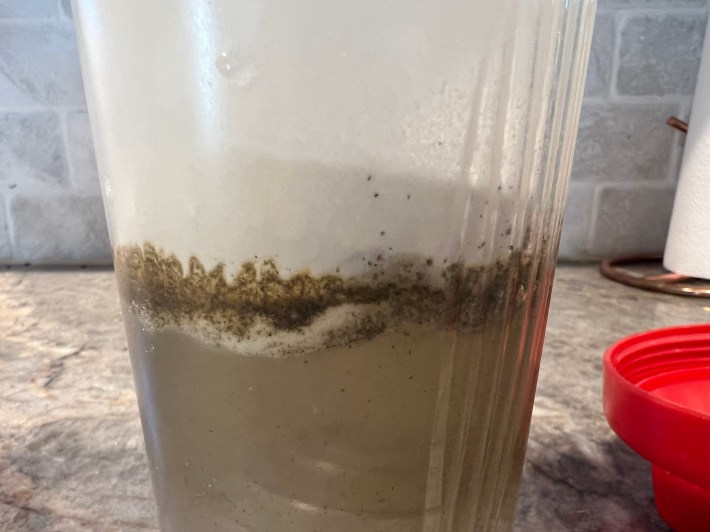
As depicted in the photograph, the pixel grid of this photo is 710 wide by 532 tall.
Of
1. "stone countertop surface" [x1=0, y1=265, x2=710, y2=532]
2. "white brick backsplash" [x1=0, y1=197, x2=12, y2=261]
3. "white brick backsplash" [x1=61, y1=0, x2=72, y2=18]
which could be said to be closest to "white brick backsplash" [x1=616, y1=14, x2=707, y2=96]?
"stone countertop surface" [x1=0, y1=265, x2=710, y2=532]

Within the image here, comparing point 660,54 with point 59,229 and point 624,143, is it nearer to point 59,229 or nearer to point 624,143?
point 624,143

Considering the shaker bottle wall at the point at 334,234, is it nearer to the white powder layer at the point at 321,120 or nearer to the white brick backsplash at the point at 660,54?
the white powder layer at the point at 321,120

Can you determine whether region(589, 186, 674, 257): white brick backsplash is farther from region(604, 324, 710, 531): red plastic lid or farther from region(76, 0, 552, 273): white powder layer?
region(76, 0, 552, 273): white powder layer

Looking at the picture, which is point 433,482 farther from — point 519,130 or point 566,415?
point 566,415

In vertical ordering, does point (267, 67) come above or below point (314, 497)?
above

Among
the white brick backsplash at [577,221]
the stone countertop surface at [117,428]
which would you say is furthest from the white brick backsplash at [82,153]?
the white brick backsplash at [577,221]

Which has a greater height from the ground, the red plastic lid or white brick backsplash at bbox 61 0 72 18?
white brick backsplash at bbox 61 0 72 18

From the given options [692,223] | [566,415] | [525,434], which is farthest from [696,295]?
[525,434]
